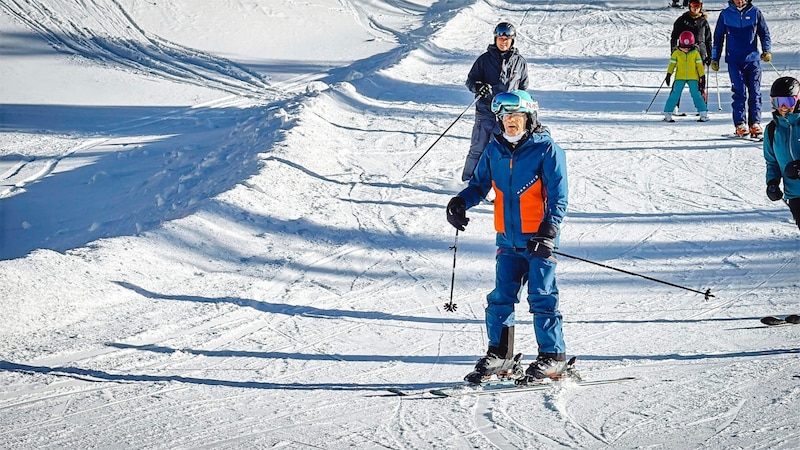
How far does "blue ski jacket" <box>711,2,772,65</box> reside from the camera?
13.1 metres

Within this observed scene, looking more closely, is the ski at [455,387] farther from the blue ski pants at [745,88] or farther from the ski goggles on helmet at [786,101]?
the blue ski pants at [745,88]

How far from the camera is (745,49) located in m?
13.2

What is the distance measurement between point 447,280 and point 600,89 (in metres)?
10.1

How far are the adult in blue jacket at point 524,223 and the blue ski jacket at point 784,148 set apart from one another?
7.93 ft

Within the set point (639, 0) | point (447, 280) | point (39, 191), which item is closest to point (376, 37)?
point (639, 0)

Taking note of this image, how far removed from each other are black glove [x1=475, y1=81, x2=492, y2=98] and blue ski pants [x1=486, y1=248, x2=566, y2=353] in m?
4.65

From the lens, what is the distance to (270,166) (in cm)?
1202

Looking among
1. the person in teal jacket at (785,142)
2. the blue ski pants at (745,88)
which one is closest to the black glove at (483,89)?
the person in teal jacket at (785,142)

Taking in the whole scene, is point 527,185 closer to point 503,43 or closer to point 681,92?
point 503,43

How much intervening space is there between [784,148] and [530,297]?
2.79 meters

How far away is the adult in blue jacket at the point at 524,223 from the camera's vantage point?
19.1ft

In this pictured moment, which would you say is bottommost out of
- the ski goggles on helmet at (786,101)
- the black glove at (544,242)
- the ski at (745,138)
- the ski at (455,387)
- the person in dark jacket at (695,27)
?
the ski at (455,387)

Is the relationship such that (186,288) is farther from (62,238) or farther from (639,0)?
(639,0)

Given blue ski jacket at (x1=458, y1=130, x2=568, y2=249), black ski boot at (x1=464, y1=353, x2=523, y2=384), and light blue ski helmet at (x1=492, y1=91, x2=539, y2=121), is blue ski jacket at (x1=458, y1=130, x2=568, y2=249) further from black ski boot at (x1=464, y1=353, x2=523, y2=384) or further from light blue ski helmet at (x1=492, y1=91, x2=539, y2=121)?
black ski boot at (x1=464, y1=353, x2=523, y2=384)
